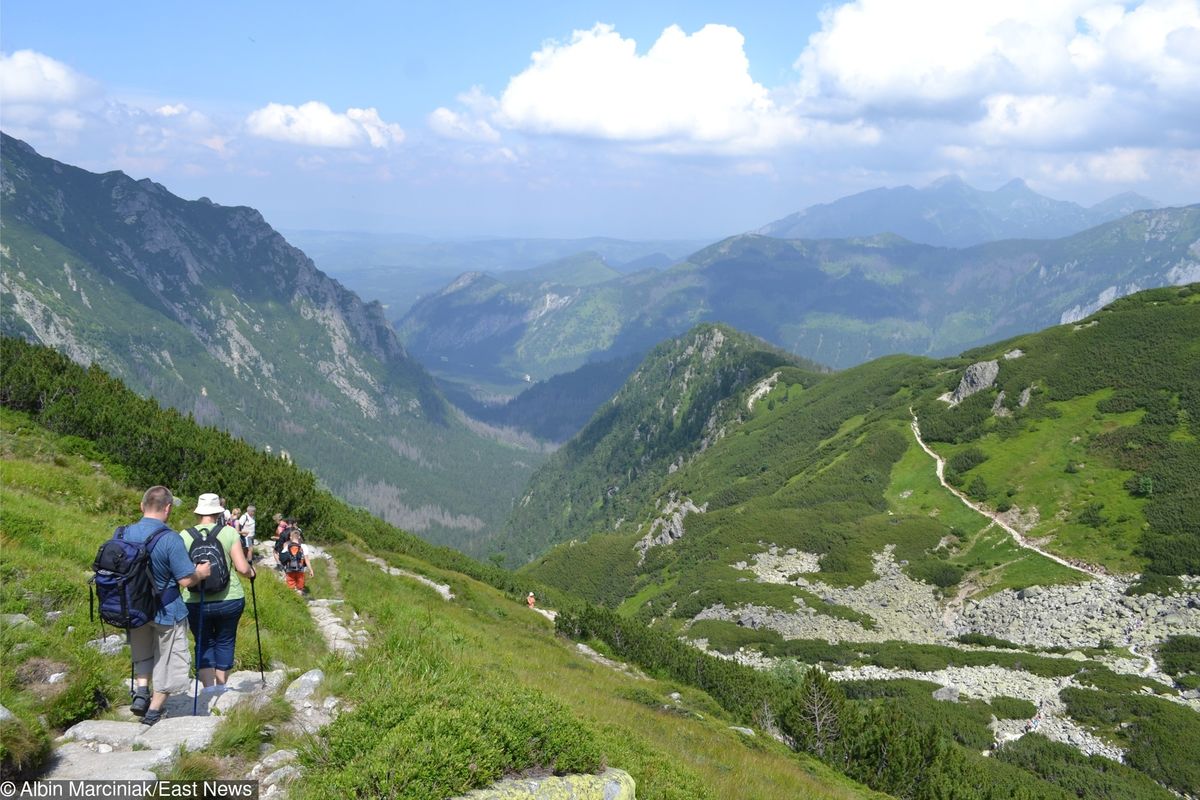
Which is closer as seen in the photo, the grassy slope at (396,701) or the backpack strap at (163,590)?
the grassy slope at (396,701)

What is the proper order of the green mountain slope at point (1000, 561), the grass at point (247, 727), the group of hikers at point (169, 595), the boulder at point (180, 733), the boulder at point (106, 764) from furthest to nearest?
the green mountain slope at point (1000, 561) → the group of hikers at point (169, 595) → the grass at point (247, 727) → the boulder at point (180, 733) → the boulder at point (106, 764)

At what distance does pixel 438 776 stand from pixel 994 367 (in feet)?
479

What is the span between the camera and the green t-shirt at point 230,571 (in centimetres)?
1045

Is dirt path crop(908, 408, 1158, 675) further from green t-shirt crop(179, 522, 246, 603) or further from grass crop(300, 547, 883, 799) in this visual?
green t-shirt crop(179, 522, 246, 603)

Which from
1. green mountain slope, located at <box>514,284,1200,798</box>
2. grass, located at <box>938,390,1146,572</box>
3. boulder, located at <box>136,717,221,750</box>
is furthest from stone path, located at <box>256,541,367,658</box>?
grass, located at <box>938,390,1146,572</box>

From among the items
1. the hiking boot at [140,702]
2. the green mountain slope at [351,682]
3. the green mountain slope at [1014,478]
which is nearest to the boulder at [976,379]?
the green mountain slope at [1014,478]

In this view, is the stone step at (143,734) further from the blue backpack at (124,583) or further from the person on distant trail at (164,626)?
the blue backpack at (124,583)

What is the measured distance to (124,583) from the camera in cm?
929

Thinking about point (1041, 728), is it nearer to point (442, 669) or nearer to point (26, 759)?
point (442, 669)

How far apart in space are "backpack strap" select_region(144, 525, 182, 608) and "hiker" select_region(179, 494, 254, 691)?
0.37m

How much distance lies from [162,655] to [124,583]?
130 centimetres

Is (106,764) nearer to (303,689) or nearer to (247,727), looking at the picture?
(247,727)

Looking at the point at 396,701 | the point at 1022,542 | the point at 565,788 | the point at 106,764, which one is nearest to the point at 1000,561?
the point at 1022,542

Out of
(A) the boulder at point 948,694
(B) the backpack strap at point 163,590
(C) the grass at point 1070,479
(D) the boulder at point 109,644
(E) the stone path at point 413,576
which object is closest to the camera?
(B) the backpack strap at point 163,590
